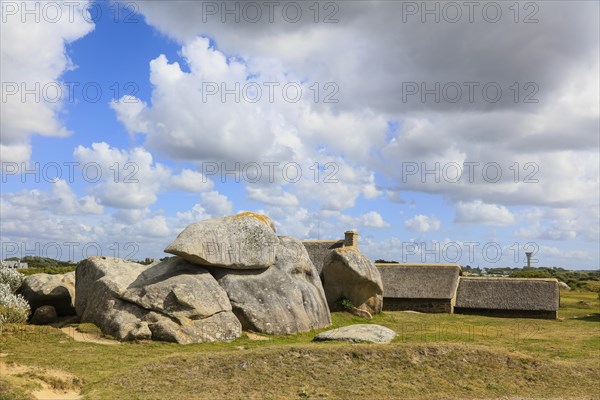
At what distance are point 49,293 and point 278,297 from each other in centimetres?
1257

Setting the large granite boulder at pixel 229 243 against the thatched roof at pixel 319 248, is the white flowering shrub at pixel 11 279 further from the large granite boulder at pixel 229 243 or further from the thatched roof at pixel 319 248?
the thatched roof at pixel 319 248

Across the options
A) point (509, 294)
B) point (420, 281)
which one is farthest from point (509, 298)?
point (420, 281)

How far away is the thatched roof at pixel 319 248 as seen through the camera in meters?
44.8

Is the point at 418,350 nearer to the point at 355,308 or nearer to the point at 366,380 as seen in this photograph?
Answer: the point at 366,380

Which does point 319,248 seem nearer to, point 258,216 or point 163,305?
point 258,216

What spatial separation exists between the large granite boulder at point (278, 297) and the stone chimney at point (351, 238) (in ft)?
44.6

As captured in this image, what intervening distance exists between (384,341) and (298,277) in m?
7.68

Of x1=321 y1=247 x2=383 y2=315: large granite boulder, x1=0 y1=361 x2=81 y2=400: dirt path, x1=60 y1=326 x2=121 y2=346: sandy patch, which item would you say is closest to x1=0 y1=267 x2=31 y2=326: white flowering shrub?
x1=60 y1=326 x2=121 y2=346: sandy patch

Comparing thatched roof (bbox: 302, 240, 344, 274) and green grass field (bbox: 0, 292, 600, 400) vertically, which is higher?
thatched roof (bbox: 302, 240, 344, 274)

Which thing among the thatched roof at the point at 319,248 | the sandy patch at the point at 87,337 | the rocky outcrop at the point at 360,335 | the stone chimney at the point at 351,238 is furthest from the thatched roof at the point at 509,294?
the sandy patch at the point at 87,337

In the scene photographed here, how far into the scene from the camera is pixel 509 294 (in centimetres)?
4225

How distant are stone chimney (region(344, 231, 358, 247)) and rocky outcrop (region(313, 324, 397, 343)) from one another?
62.4ft

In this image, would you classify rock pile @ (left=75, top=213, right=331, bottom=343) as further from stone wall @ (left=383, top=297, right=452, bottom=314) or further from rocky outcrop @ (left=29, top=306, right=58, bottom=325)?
stone wall @ (left=383, top=297, right=452, bottom=314)

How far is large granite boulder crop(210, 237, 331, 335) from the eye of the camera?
25203 mm
